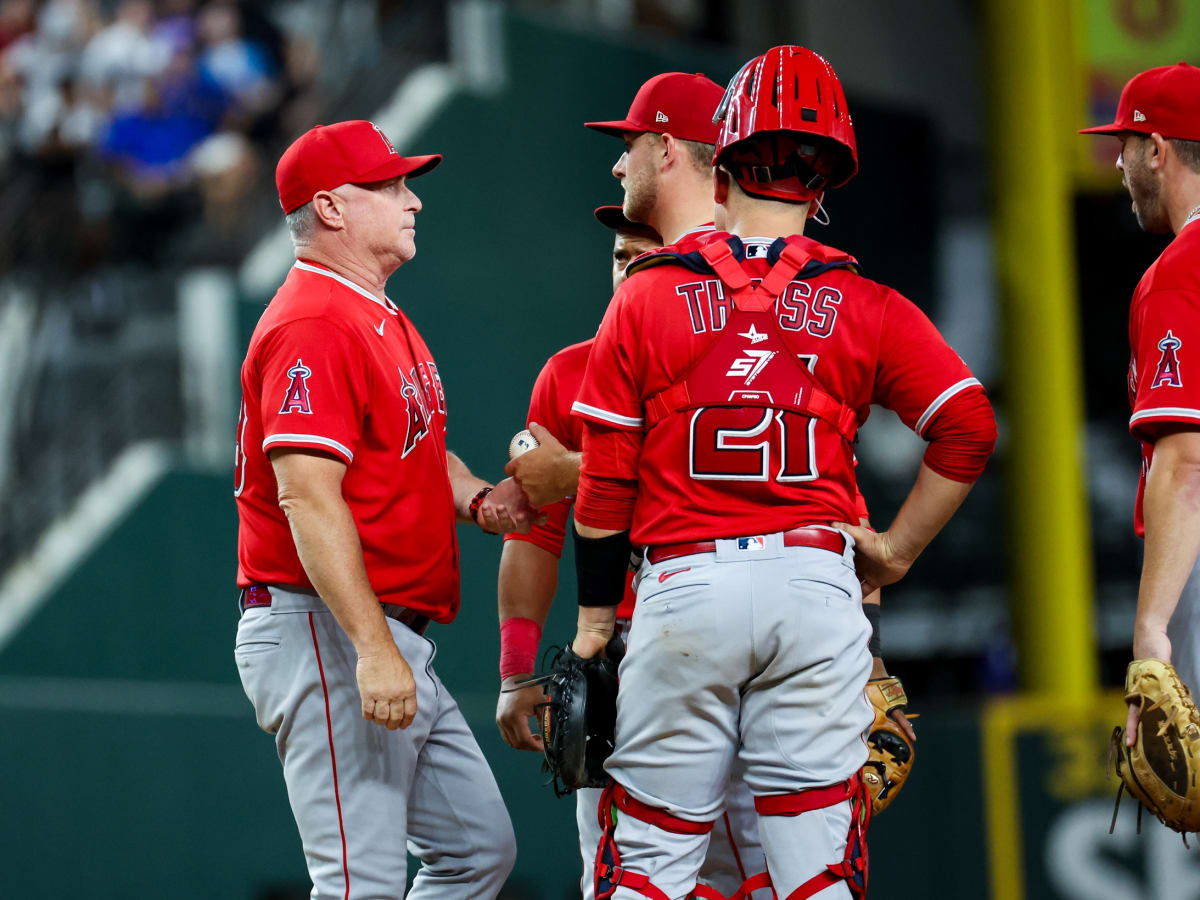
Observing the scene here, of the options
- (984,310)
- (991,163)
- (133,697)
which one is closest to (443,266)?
(133,697)

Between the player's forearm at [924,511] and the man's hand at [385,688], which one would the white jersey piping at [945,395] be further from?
the man's hand at [385,688]

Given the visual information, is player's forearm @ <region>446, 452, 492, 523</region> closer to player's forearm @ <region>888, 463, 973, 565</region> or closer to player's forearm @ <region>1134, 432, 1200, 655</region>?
player's forearm @ <region>888, 463, 973, 565</region>

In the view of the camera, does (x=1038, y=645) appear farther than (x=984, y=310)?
No

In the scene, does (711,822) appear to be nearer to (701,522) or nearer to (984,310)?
(701,522)

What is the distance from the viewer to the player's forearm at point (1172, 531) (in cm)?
348

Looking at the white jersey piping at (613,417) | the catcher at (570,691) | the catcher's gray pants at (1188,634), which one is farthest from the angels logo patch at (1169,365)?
the white jersey piping at (613,417)

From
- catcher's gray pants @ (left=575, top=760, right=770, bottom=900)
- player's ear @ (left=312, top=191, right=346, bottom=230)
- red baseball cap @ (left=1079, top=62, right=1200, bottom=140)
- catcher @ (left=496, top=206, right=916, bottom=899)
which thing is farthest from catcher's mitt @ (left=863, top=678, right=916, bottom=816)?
player's ear @ (left=312, top=191, right=346, bottom=230)

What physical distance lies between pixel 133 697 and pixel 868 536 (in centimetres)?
553

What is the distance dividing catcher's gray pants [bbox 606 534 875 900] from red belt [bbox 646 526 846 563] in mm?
15

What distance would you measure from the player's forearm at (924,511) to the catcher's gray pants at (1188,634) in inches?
24.7

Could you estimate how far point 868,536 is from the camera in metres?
3.40

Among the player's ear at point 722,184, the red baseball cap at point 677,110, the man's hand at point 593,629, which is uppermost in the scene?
the red baseball cap at point 677,110

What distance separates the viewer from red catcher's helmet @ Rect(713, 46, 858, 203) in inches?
129

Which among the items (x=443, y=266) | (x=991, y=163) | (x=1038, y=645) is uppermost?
(x=991, y=163)
